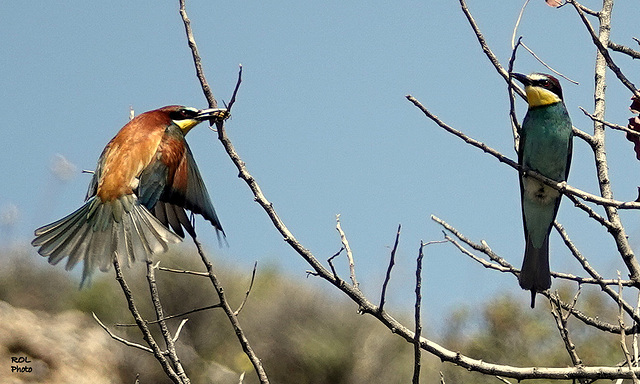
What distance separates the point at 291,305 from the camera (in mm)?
8742

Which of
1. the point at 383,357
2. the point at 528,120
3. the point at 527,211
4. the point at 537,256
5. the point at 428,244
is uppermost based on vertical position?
the point at 383,357

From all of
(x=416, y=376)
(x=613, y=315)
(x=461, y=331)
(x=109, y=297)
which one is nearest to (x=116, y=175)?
(x=416, y=376)

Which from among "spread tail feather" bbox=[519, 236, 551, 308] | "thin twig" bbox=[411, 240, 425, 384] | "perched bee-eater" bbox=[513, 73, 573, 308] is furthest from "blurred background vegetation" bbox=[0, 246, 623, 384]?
"thin twig" bbox=[411, 240, 425, 384]

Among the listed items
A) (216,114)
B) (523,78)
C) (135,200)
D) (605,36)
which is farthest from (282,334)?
(216,114)

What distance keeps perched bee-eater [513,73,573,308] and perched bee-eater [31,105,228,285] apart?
1320 mm

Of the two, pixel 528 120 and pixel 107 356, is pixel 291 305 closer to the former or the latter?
pixel 107 356

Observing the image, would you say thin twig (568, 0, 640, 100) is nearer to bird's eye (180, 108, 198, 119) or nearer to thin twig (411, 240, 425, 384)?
thin twig (411, 240, 425, 384)

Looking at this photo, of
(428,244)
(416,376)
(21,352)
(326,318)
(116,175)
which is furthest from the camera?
(326,318)

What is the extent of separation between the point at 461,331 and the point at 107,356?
A: 3.20 meters

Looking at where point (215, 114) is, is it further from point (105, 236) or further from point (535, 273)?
point (535, 273)

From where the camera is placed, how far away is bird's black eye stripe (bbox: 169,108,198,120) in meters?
3.10

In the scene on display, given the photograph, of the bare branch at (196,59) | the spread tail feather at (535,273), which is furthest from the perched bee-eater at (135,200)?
the spread tail feather at (535,273)

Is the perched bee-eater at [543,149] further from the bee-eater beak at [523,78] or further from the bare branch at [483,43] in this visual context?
the bare branch at [483,43]

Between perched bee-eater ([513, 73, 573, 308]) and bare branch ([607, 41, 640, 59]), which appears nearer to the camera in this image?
bare branch ([607, 41, 640, 59])
